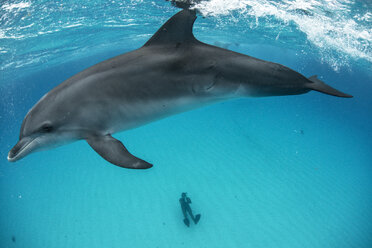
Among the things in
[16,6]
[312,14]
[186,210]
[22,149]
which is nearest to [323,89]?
[22,149]

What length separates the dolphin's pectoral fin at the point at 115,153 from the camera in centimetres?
232

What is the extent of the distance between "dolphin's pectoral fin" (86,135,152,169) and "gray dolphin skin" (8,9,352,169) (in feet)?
0.04

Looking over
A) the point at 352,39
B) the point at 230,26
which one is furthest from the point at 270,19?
the point at 352,39

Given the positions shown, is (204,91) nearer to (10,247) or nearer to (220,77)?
(220,77)

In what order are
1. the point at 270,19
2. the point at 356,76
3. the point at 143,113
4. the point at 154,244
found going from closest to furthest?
the point at 143,113, the point at 154,244, the point at 270,19, the point at 356,76

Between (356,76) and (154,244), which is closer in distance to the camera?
(154,244)

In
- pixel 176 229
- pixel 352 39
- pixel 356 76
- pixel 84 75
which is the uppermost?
pixel 84 75

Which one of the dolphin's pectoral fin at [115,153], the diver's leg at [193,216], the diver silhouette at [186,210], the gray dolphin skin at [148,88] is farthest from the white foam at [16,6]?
the diver's leg at [193,216]

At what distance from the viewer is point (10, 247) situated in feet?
24.8

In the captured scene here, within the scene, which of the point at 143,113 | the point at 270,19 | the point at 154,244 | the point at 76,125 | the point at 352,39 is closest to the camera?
the point at 76,125

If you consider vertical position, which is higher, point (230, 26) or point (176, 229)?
point (230, 26)

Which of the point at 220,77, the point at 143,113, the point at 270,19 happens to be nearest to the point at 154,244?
the point at 143,113

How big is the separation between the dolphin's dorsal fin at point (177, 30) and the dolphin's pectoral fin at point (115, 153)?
1.53m

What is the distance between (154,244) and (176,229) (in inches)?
34.2
